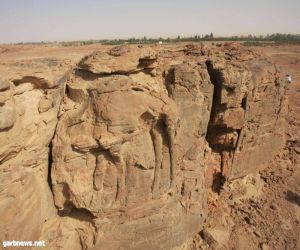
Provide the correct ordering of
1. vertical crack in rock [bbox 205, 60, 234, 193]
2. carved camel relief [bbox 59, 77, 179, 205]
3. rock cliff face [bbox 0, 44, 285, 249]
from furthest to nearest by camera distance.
Result: vertical crack in rock [bbox 205, 60, 234, 193]
carved camel relief [bbox 59, 77, 179, 205]
rock cliff face [bbox 0, 44, 285, 249]

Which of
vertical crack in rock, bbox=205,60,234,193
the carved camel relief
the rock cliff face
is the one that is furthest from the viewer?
vertical crack in rock, bbox=205,60,234,193

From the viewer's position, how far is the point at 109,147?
5.26m

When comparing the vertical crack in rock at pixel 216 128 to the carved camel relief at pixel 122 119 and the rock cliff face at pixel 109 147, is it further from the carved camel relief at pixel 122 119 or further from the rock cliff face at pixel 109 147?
the carved camel relief at pixel 122 119

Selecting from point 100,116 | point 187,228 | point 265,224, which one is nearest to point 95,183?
point 100,116

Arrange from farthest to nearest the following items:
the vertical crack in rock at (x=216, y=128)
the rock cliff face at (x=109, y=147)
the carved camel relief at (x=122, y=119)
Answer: the vertical crack in rock at (x=216, y=128), the carved camel relief at (x=122, y=119), the rock cliff face at (x=109, y=147)

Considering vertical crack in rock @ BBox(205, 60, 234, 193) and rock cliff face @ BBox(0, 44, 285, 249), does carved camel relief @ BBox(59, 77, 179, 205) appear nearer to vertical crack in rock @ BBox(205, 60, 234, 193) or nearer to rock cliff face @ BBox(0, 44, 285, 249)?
rock cliff face @ BBox(0, 44, 285, 249)

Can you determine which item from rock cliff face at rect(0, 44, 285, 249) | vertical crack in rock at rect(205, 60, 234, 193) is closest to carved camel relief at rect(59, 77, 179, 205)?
rock cliff face at rect(0, 44, 285, 249)

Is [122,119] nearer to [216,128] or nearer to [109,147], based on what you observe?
[109,147]

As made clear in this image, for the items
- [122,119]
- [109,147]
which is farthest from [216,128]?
[109,147]

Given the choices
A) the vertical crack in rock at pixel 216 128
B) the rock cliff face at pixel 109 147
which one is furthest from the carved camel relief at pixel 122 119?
the vertical crack in rock at pixel 216 128

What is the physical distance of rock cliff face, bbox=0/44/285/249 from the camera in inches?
182

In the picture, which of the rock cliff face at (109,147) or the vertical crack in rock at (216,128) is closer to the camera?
the rock cliff face at (109,147)

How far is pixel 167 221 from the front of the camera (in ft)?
20.1

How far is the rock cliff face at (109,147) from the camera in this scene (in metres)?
4.62
